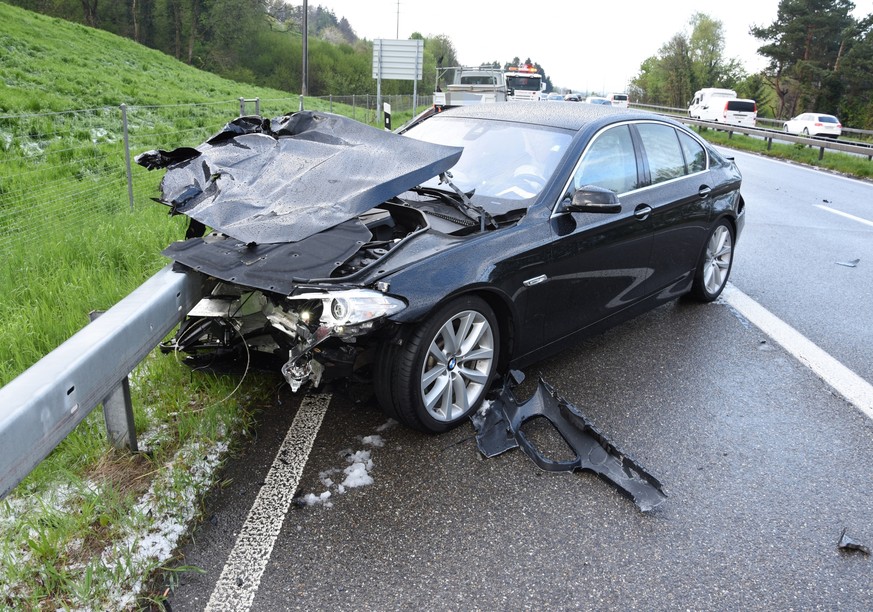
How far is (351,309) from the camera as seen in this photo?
3135 mm

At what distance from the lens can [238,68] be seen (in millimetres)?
74125

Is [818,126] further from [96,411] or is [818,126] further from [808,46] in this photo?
[96,411]

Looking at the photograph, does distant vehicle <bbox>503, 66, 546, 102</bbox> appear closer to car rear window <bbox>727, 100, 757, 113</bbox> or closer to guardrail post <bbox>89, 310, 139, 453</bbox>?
car rear window <bbox>727, 100, 757, 113</bbox>

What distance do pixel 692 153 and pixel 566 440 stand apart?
3.04 m

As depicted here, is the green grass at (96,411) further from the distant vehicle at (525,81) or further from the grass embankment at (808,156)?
the distant vehicle at (525,81)

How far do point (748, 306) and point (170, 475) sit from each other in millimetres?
5030

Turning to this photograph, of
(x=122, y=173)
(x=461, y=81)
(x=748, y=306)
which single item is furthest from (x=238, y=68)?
(x=748, y=306)

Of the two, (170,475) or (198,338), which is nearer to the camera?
(170,475)

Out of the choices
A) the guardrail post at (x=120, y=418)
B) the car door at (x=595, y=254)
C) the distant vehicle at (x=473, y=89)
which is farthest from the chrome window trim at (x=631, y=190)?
the distant vehicle at (x=473, y=89)

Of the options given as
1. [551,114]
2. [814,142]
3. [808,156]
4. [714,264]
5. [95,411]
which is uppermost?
[551,114]

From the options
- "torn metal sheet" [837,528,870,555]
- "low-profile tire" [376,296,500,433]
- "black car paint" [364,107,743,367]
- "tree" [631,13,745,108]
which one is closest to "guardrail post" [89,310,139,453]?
"low-profile tire" [376,296,500,433]

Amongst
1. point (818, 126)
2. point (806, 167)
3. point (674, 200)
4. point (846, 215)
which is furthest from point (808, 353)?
point (818, 126)

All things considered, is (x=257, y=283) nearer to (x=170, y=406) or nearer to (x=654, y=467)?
(x=170, y=406)

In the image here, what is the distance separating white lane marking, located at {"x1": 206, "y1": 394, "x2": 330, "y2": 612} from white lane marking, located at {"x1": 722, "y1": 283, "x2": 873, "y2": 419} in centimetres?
331
